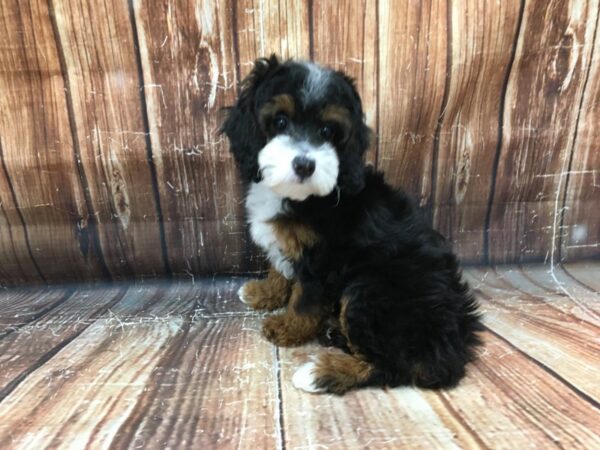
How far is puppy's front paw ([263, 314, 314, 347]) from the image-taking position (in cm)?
210

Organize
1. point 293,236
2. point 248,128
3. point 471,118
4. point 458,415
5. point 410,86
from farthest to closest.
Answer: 1. point 471,118
2. point 410,86
3. point 293,236
4. point 248,128
5. point 458,415

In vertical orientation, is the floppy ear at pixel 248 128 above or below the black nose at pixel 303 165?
above

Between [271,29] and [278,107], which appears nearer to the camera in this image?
[278,107]

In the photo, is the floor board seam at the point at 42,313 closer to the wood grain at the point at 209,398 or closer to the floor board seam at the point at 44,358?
the floor board seam at the point at 44,358

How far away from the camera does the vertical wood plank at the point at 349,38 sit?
2.39m

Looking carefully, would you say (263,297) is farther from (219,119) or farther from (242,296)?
(219,119)

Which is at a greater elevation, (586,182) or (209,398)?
(586,182)

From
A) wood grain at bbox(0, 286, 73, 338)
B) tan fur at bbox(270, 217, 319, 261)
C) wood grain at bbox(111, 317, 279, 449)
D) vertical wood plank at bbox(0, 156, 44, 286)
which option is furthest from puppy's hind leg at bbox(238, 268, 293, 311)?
vertical wood plank at bbox(0, 156, 44, 286)

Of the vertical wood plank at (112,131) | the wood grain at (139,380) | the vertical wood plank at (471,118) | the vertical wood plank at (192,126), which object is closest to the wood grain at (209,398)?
the wood grain at (139,380)

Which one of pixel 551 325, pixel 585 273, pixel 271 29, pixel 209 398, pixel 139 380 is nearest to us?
pixel 209 398

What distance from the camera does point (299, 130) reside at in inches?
72.1

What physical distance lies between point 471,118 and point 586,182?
942mm

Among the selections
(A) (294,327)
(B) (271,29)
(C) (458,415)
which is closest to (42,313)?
(A) (294,327)

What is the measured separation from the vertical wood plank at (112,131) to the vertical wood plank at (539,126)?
88.3 inches
